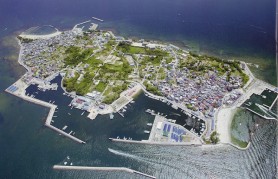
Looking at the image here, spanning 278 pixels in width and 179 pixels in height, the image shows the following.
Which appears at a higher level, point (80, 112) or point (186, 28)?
point (186, 28)

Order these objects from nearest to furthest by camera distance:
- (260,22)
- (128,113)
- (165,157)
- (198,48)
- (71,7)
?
(165,157) → (128,113) → (198,48) → (260,22) → (71,7)

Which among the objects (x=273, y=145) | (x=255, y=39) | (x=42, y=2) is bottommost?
(x=42, y=2)

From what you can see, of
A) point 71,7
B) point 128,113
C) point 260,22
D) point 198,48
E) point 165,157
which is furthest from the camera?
point 71,7

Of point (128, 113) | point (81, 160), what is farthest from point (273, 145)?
point (81, 160)

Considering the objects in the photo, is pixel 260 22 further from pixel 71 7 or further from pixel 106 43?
pixel 71 7

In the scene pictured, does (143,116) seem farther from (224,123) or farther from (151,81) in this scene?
(224,123)

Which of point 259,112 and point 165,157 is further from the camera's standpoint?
point 259,112

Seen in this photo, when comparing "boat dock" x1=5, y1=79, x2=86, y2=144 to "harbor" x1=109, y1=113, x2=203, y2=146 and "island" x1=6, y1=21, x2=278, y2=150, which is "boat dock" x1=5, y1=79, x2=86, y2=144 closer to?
"island" x1=6, y1=21, x2=278, y2=150
